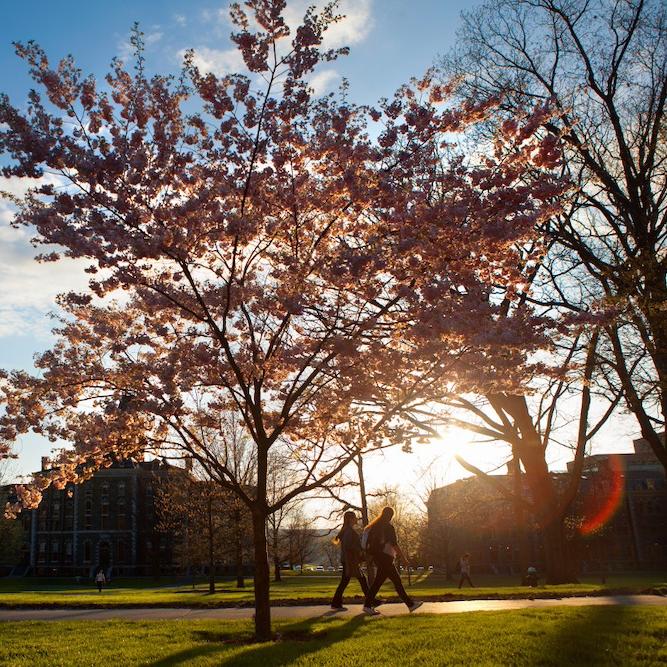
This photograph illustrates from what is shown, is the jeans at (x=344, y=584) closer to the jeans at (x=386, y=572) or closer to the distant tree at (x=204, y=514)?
the jeans at (x=386, y=572)

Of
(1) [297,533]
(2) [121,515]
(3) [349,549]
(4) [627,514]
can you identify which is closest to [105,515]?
(2) [121,515]

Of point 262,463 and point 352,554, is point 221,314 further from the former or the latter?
point 352,554

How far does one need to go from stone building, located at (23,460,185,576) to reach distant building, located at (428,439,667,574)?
1374 inches

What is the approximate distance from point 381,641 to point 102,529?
258ft

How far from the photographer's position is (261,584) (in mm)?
9086

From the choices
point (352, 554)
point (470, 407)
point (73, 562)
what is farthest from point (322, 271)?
point (73, 562)

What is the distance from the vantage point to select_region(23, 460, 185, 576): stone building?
76.9 m

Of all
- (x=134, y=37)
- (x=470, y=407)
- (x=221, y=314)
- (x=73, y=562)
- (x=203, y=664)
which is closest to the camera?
(x=203, y=664)

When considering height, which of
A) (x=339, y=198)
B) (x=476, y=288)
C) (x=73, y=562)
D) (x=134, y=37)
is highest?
(x=134, y=37)

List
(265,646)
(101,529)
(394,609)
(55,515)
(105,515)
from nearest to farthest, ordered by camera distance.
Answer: (265,646)
(394,609)
(101,529)
(105,515)
(55,515)

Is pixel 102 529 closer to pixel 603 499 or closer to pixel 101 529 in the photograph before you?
pixel 101 529

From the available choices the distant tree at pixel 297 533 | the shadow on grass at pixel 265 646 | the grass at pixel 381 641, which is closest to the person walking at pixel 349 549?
the grass at pixel 381 641

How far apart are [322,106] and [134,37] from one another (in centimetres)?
273

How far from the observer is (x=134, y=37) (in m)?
8.76
